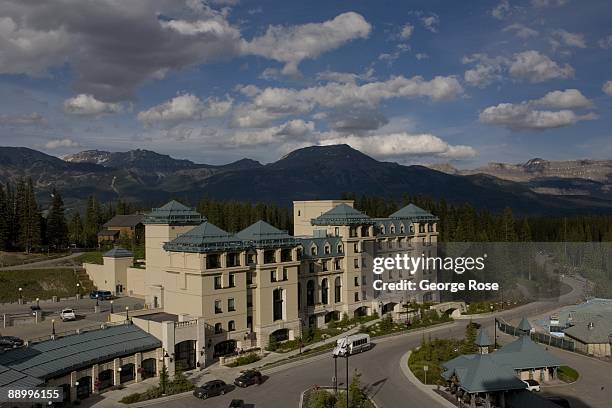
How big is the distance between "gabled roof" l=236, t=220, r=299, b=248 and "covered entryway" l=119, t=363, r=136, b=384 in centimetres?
1728

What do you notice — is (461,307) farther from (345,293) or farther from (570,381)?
(570,381)

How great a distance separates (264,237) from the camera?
2258 inches

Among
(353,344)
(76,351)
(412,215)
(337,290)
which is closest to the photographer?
(76,351)

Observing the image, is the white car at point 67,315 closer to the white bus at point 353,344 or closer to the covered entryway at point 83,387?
the covered entryway at point 83,387

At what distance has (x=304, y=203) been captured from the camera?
262ft

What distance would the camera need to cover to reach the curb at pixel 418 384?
39975 millimetres

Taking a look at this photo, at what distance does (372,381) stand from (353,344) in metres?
8.53

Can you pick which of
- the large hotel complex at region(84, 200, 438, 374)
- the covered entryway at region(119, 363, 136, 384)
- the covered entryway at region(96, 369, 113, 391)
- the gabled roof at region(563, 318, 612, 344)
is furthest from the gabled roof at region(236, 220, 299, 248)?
the gabled roof at region(563, 318, 612, 344)

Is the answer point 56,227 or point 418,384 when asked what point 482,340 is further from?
point 56,227

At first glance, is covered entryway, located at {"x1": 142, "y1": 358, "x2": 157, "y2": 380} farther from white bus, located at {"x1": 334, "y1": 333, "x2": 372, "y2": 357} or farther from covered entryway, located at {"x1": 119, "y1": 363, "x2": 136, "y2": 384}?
white bus, located at {"x1": 334, "y1": 333, "x2": 372, "y2": 357}

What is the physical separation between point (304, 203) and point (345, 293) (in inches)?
653

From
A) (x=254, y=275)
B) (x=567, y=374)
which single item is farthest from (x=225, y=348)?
(x=567, y=374)

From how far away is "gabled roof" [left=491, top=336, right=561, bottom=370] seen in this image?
46.7 m

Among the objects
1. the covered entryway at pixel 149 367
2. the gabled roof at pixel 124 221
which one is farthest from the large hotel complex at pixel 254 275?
the gabled roof at pixel 124 221
